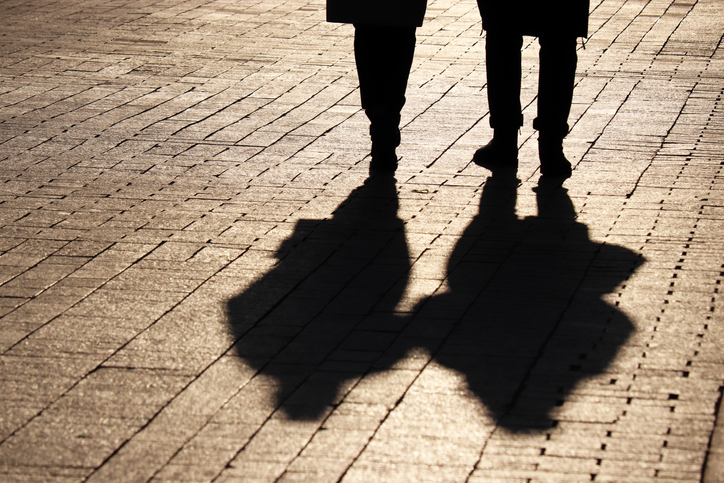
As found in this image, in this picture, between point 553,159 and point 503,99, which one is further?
point 503,99

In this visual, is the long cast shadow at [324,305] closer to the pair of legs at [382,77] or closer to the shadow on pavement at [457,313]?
the shadow on pavement at [457,313]

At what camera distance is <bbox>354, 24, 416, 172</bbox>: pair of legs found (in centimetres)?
607

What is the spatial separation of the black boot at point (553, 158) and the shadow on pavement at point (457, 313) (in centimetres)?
57

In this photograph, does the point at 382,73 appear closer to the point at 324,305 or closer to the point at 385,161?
the point at 385,161

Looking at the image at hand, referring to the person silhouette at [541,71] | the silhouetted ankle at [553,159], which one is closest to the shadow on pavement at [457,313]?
the silhouetted ankle at [553,159]

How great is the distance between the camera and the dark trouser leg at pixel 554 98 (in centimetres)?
590

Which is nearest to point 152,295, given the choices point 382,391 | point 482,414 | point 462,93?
point 382,391

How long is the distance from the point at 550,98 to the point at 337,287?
2226 mm

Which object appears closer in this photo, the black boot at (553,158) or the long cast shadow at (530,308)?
the long cast shadow at (530,308)

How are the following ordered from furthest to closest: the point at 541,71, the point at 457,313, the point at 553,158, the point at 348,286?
1. the point at 541,71
2. the point at 553,158
3. the point at 348,286
4. the point at 457,313

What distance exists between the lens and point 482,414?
10.7ft

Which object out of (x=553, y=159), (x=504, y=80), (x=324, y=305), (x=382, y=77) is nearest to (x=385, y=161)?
(x=382, y=77)

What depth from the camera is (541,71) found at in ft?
19.7

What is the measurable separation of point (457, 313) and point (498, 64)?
2.43 meters
